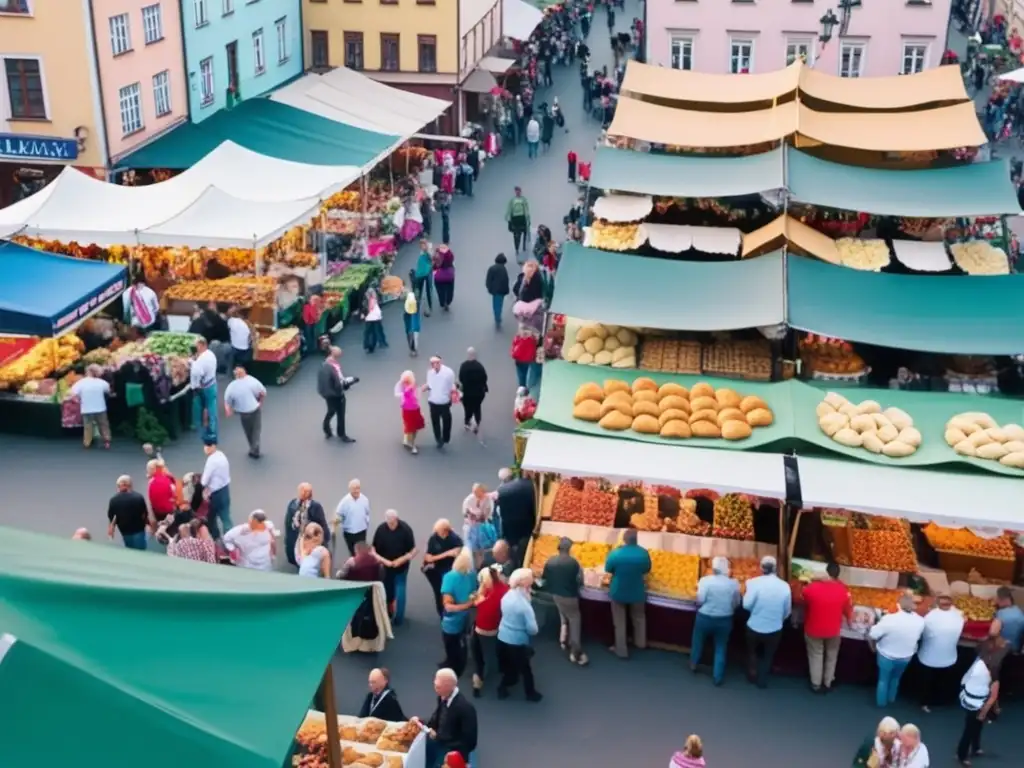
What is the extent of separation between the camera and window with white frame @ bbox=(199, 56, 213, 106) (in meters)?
→ 26.3

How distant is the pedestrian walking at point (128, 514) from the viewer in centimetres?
1197

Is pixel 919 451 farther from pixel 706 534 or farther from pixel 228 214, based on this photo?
pixel 228 214

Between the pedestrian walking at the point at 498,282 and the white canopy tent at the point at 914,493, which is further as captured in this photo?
the pedestrian walking at the point at 498,282

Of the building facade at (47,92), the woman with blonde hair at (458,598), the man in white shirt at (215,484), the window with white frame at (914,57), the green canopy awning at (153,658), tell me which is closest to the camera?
the green canopy awning at (153,658)

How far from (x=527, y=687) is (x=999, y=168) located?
1316cm

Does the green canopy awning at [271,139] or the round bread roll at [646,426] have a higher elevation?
the round bread roll at [646,426]

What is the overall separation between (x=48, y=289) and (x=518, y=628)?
890 centimetres

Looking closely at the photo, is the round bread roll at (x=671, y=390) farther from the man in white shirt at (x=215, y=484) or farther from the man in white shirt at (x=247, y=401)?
the man in white shirt at (x=247, y=401)

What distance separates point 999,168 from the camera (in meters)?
19.4

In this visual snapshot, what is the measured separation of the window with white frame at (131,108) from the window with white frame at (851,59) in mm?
18659

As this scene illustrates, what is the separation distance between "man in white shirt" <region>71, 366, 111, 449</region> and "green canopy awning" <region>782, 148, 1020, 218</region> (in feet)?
32.8

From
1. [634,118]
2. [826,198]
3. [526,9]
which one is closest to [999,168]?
[826,198]

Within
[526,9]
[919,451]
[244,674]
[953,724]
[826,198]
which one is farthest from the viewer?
[526,9]

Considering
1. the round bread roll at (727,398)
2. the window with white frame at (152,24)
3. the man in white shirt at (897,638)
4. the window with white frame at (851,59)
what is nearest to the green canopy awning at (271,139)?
the window with white frame at (152,24)
